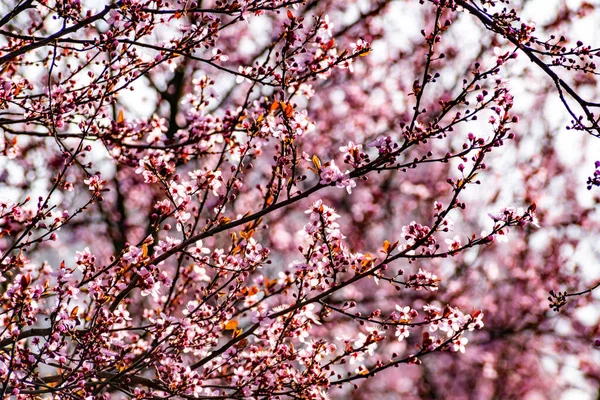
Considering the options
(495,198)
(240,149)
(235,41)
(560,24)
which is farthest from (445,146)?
(240,149)

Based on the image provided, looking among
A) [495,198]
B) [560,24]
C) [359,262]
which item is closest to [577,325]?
[495,198]

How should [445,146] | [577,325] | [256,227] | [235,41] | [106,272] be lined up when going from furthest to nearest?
[577,325] → [445,146] → [235,41] → [256,227] → [106,272]

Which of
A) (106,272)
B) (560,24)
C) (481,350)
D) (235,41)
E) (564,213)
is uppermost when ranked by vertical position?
(235,41)

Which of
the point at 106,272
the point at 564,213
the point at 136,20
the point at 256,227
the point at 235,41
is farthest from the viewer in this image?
the point at 564,213

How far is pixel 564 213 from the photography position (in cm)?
1407

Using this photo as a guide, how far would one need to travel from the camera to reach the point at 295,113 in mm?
4031

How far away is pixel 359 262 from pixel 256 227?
86 centimetres

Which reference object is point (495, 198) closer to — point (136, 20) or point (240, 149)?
point (240, 149)

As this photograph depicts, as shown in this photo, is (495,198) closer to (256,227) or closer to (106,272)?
(256,227)

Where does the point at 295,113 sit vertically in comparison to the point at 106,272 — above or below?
above

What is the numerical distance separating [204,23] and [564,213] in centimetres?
1192

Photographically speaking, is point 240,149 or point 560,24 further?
point 560,24

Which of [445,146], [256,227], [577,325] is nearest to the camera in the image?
[256,227]

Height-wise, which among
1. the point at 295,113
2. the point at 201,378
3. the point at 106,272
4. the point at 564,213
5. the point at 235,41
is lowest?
the point at 201,378
